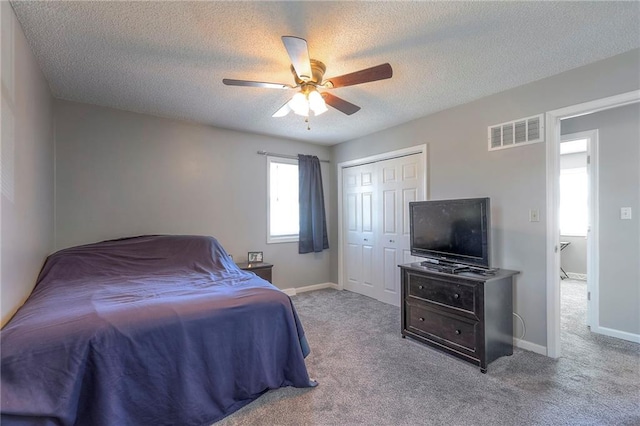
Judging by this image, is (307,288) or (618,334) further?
(307,288)

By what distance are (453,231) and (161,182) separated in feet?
11.2

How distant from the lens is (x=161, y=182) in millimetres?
3607

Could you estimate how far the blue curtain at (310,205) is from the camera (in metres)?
4.67

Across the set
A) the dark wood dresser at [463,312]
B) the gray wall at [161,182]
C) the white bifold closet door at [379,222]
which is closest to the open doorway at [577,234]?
Result: the dark wood dresser at [463,312]

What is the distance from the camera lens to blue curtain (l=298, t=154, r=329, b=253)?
15.3ft

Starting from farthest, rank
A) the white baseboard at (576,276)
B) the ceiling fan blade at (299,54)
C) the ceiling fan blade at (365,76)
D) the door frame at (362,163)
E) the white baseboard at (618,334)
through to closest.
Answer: the white baseboard at (576,276) < the door frame at (362,163) < the white baseboard at (618,334) < the ceiling fan blade at (365,76) < the ceiling fan blade at (299,54)

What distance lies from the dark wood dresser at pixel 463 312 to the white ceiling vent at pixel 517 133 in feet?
4.03

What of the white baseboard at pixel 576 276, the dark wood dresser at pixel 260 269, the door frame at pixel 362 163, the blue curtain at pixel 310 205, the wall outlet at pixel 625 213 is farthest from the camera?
the white baseboard at pixel 576 276

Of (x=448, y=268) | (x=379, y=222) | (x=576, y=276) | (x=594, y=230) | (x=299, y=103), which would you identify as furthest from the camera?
(x=576, y=276)

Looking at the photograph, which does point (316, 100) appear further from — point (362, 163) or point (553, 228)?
point (362, 163)

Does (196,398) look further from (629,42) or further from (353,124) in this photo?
(629,42)

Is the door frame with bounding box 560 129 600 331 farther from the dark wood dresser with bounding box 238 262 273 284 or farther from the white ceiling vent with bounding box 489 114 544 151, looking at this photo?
the dark wood dresser with bounding box 238 262 273 284

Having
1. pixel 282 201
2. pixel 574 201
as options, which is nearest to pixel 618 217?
pixel 574 201

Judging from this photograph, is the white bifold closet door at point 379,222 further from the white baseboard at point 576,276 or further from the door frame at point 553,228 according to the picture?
the white baseboard at point 576,276
